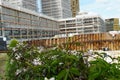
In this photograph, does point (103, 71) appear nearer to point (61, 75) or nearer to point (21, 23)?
point (61, 75)

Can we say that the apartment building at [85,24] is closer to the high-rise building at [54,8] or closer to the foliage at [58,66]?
the high-rise building at [54,8]

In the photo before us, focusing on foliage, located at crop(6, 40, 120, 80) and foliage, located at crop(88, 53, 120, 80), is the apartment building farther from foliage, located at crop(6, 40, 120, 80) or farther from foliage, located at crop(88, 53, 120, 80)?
foliage, located at crop(88, 53, 120, 80)

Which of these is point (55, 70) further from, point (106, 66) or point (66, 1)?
point (66, 1)

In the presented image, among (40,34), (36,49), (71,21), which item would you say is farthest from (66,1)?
(36,49)

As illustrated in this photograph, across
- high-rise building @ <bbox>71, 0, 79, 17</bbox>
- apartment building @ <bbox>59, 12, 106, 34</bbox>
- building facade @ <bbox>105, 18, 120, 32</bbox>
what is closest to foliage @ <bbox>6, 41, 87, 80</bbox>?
apartment building @ <bbox>59, 12, 106, 34</bbox>

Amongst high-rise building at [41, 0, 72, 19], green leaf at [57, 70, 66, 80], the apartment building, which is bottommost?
green leaf at [57, 70, 66, 80]

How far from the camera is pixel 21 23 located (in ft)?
192

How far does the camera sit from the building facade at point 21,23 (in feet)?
165

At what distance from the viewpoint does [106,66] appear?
3.65 ft

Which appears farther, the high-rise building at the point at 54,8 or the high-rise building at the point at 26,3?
the high-rise building at the point at 54,8

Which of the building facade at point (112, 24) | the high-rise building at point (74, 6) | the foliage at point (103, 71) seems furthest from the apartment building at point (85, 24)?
the foliage at point (103, 71)

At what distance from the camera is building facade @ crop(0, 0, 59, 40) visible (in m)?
50.4

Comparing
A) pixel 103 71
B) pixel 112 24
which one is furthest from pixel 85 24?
pixel 103 71

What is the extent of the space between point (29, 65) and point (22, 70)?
2.1 inches
